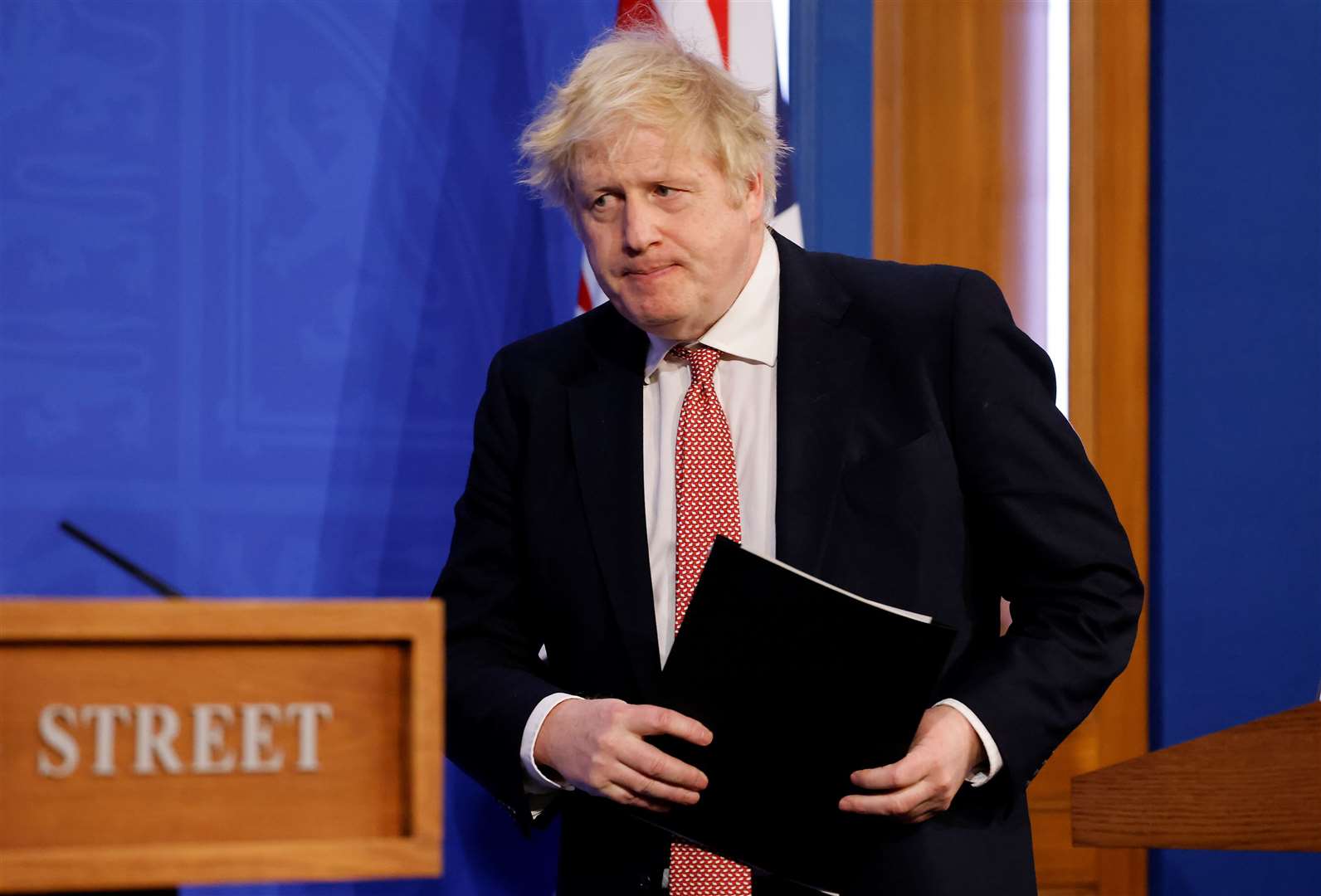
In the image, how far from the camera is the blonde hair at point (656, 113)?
1638 mm

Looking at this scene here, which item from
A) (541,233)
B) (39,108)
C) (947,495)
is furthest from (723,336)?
(39,108)

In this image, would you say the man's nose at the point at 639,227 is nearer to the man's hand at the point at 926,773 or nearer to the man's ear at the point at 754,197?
the man's ear at the point at 754,197

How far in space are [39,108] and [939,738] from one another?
5.27 ft

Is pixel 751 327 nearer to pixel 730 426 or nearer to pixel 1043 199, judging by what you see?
pixel 730 426

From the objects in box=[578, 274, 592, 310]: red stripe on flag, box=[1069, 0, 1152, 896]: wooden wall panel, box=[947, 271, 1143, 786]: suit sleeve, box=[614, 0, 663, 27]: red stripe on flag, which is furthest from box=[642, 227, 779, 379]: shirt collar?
box=[1069, 0, 1152, 896]: wooden wall panel

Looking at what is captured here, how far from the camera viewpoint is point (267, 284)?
2.24 meters

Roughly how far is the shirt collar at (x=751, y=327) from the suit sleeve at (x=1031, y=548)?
218mm

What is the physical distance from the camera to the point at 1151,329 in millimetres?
2637

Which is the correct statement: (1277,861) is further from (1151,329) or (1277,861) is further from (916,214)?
(916,214)

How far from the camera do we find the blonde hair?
1.64 metres

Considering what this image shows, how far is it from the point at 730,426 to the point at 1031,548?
1.17ft

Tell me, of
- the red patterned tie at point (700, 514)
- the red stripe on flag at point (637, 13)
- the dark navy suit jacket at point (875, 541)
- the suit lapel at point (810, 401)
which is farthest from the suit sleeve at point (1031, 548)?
the red stripe on flag at point (637, 13)

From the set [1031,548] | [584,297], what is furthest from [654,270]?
[584,297]

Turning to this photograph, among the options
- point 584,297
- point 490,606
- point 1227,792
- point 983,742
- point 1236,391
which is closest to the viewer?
point 1227,792
